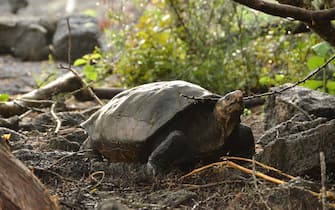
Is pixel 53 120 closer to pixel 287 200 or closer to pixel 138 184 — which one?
pixel 138 184

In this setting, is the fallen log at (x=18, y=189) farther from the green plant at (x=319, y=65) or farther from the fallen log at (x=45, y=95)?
the fallen log at (x=45, y=95)

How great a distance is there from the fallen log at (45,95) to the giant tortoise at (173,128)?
75.3 inches

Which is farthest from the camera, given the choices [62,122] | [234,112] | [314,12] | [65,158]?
[62,122]

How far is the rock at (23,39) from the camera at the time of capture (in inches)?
366

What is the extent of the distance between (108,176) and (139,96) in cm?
50

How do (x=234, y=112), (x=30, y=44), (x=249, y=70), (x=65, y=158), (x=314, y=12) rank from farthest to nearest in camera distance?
(x=30, y=44), (x=249, y=70), (x=65, y=158), (x=234, y=112), (x=314, y=12)

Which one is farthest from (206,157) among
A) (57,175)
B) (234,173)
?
(57,175)

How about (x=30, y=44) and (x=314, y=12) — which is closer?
(x=314, y=12)

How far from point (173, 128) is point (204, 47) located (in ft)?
10.1

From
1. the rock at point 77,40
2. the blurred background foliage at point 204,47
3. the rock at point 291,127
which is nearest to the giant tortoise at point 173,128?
the rock at point 291,127

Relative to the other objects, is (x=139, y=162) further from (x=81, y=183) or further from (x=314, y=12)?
(x=314, y=12)

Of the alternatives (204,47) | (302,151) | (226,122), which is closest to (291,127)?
(226,122)

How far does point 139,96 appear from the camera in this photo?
3.35 m

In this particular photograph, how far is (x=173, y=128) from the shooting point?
3.16 m
